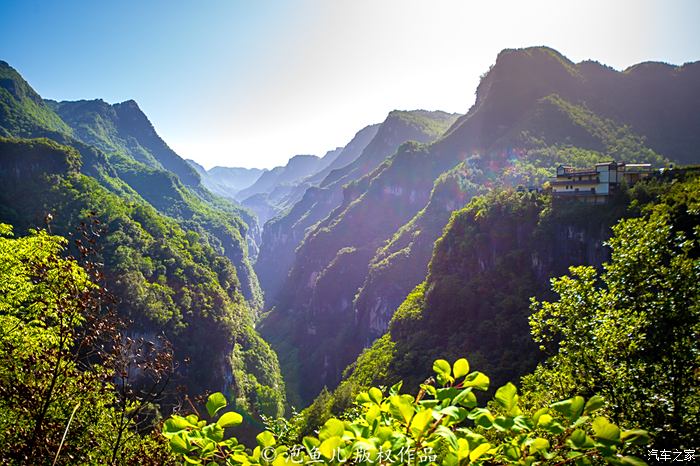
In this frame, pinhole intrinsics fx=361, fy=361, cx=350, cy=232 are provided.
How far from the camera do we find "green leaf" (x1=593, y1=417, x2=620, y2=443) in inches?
88.2

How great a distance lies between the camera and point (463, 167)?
103625 millimetres

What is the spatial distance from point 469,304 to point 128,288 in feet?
163

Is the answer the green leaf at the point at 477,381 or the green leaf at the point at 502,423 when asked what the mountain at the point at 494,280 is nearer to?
the green leaf at the point at 477,381

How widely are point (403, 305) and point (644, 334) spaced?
53130 mm

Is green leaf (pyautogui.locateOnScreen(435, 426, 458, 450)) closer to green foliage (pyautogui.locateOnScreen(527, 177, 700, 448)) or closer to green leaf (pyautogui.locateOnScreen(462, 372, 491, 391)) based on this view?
green leaf (pyautogui.locateOnScreen(462, 372, 491, 391))

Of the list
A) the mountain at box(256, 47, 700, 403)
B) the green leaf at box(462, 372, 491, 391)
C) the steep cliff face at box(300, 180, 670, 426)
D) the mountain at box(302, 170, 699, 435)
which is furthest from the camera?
the mountain at box(256, 47, 700, 403)

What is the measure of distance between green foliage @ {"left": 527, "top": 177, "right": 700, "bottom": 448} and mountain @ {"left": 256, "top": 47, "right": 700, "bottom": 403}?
79746mm

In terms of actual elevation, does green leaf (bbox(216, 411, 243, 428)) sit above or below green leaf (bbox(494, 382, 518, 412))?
below

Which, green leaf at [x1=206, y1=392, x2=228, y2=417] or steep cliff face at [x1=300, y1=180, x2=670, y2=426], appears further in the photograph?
steep cliff face at [x1=300, y1=180, x2=670, y2=426]

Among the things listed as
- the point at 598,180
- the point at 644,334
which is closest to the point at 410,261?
the point at 598,180

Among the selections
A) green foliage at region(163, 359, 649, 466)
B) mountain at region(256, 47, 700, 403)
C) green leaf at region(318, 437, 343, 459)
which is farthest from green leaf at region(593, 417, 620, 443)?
mountain at region(256, 47, 700, 403)

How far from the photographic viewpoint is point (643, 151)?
94000 mm

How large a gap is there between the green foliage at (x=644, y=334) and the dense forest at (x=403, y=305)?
0.15 ft

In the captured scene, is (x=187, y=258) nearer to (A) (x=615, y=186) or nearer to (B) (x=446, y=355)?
(B) (x=446, y=355)
